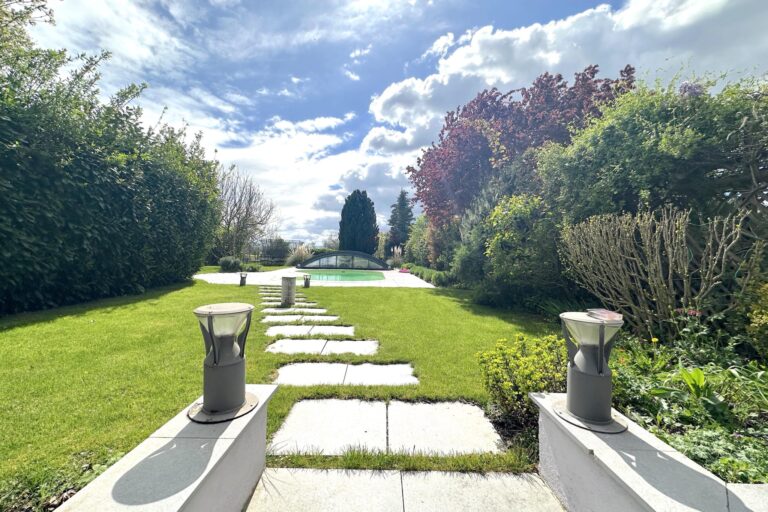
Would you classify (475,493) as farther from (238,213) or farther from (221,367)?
(238,213)

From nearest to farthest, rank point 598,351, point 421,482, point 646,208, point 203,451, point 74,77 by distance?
point 203,451, point 598,351, point 421,482, point 646,208, point 74,77

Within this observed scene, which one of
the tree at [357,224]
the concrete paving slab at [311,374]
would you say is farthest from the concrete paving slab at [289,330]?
the tree at [357,224]

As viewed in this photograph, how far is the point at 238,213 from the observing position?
22438mm

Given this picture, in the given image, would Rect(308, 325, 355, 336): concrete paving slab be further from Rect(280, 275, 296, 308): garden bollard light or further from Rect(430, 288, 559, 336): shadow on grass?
Rect(430, 288, 559, 336): shadow on grass

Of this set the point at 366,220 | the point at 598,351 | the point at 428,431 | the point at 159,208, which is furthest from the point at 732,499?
the point at 366,220

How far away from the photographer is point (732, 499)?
1098 millimetres

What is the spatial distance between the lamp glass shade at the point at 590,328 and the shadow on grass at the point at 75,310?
705 centimetres

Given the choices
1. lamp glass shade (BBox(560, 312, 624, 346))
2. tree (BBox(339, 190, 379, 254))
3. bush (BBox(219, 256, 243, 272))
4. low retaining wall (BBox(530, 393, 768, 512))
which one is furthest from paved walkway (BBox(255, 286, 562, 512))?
tree (BBox(339, 190, 379, 254))

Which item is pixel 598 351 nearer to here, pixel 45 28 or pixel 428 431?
pixel 428 431

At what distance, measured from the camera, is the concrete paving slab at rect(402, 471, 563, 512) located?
162 cm

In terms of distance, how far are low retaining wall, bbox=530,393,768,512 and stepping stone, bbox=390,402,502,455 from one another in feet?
1.60

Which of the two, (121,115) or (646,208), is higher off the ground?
(121,115)

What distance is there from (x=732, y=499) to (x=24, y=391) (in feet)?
15.5

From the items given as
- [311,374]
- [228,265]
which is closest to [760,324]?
[311,374]
